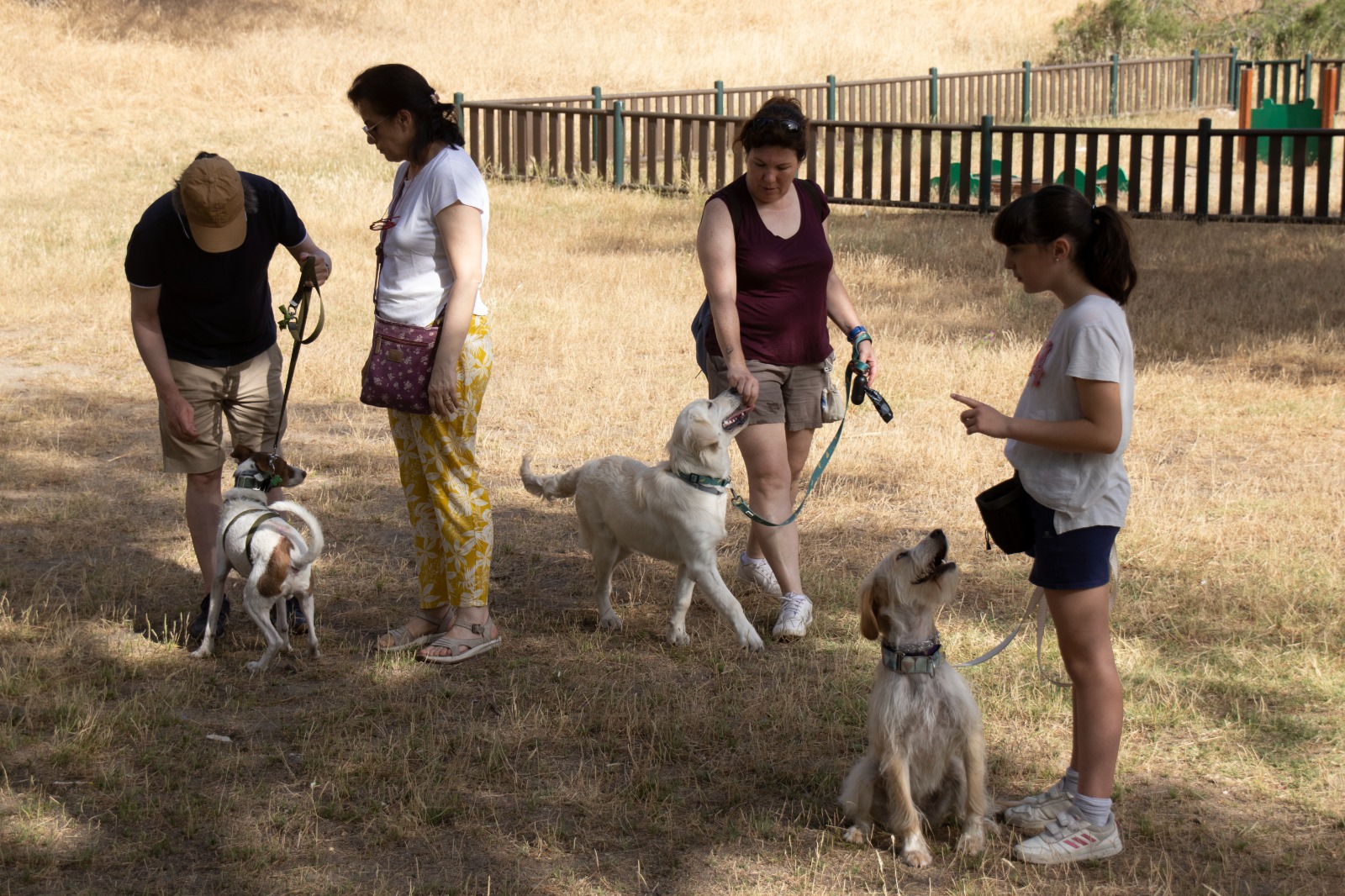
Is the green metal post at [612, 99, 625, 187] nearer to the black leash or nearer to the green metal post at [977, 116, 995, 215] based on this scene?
the green metal post at [977, 116, 995, 215]

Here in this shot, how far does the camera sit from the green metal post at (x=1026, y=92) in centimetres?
2412

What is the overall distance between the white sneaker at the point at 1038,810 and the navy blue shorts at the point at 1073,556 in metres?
0.75

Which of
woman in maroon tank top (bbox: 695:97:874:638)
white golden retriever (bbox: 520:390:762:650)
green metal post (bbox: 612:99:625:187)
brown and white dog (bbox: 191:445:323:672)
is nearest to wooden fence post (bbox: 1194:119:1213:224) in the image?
green metal post (bbox: 612:99:625:187)

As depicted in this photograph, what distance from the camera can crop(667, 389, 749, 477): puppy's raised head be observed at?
4.78m

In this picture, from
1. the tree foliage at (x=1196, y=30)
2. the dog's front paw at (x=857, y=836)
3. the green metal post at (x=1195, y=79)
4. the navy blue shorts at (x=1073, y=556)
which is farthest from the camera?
the tree foliage at (x=1196, y=30)

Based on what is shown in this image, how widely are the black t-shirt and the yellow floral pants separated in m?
0.72

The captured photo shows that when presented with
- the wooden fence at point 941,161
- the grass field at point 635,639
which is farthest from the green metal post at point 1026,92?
the grass field at point 635,639

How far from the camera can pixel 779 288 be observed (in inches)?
199

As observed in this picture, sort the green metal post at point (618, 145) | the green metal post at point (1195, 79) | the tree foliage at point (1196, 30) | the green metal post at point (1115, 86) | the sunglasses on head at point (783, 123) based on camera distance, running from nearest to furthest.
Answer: the sunglasses on head at point (783, 123), the green metal post at point (618, 145), the green metal post at point (1115, 86), the green metal post at point (1195, 79), the tree foliage at point (1196, 30)

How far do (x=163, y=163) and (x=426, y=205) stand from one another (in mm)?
17098

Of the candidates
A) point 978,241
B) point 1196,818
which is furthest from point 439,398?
point 978,241

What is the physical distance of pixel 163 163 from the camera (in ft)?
64.7

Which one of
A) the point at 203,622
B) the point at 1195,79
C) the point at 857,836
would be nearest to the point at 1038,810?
the point at 857,836

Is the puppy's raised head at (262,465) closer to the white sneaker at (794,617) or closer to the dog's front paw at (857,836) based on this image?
the white sneaker at (794,617)
